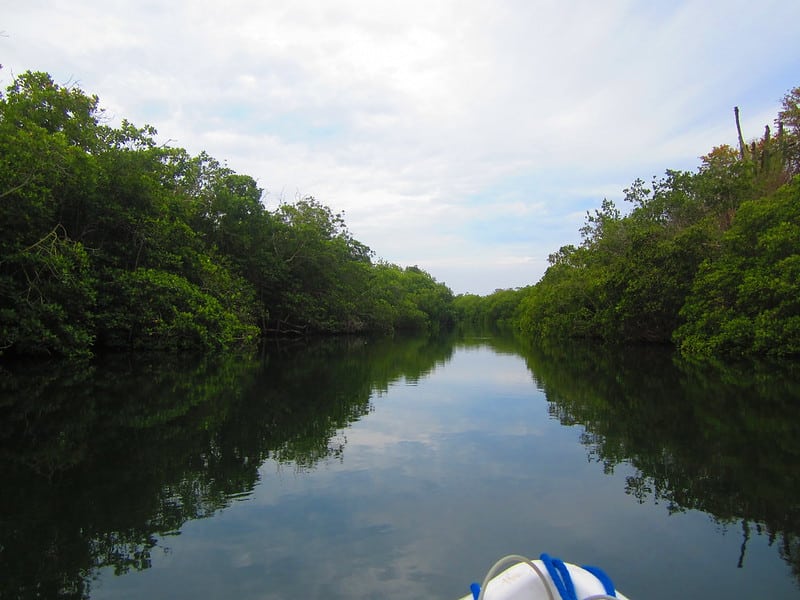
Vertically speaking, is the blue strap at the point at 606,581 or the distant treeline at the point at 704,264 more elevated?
the distant treeline at the point at 704,264

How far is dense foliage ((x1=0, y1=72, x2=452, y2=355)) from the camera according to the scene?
13531 mm

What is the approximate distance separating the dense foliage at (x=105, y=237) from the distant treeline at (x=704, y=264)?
55.6ft

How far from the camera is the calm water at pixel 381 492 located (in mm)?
3576

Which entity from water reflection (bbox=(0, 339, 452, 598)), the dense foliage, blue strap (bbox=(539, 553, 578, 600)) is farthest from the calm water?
the dense foliage

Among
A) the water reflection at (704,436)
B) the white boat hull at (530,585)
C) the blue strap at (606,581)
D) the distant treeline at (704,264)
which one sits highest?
the distant treeline at (704,264)

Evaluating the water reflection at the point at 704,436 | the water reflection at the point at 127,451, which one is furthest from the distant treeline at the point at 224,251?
the water reflection at the point at 704,436

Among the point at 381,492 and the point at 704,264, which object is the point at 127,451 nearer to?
the point at 381,492

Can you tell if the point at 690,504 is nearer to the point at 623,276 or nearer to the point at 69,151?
the point at 69,151

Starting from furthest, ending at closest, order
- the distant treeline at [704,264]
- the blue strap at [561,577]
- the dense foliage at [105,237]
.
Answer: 1. the distant treeline at [704,264]
2. the dense foliage at [105,237]
3. the blue strap at [561,577]

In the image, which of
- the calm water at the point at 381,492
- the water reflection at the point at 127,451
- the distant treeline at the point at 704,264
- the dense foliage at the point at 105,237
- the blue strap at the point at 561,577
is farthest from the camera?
the distant treeline at the point at 704,264

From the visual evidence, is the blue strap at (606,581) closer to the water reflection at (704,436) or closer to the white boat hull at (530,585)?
the white boat hull at (530,585)

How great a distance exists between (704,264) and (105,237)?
21.3m

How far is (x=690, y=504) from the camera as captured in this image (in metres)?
4.88

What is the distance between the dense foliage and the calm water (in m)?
4.34
